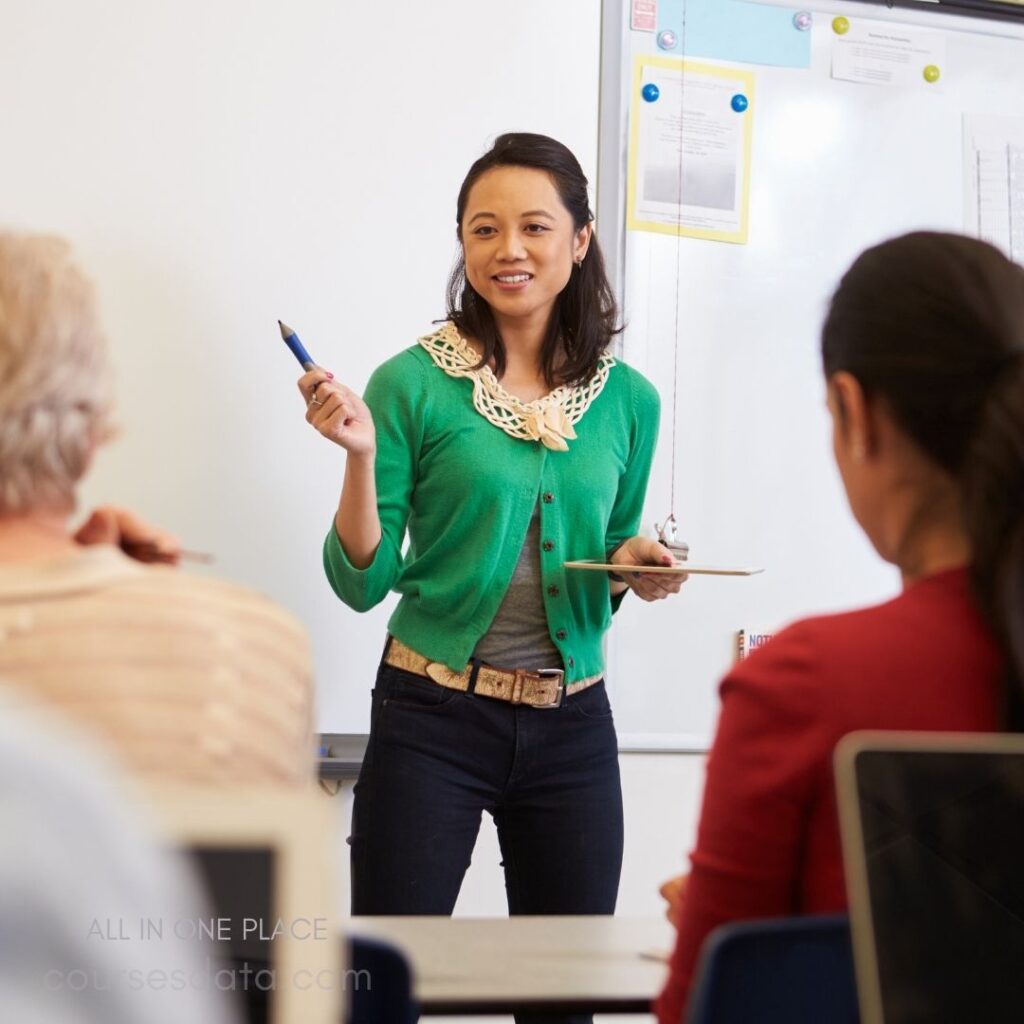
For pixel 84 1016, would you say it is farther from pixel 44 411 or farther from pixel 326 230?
pixel 326 230

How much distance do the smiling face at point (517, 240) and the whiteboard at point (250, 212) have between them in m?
0.51

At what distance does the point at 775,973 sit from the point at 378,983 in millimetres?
276

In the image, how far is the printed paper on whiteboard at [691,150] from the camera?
9.73 ft

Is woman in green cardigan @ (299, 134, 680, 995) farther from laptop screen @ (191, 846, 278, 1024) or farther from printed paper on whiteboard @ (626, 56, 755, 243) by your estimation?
laptop screen @ (191, 846, 278, 1024)

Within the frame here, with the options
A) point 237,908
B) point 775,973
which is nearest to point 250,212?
point 775,973

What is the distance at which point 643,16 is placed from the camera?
2963mm

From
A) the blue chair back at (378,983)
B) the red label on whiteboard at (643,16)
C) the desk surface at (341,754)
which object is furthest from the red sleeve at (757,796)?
the red label on whiteboard at (643,16)

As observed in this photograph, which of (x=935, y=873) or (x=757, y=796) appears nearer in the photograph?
(x=935, y=873)

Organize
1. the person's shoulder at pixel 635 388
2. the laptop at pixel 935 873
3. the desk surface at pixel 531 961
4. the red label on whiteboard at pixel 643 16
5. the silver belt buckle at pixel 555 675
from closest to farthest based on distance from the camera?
the laptop at pixel 935 873 → the desk surface at pixel 531 961 → the silver belt buckle at pixel 555 675 → the person's shoulder at pixel 635 388 → the red label on whiteboard at pixel 643 16

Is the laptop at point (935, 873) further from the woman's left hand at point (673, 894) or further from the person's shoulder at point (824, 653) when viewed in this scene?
the woman's left hand at point (673, 894)

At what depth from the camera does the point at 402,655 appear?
2.13 metres

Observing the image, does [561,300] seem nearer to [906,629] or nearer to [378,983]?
[906,629]

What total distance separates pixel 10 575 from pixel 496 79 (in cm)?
220

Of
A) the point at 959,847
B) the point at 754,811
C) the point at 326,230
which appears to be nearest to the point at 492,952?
the point at 754,811
